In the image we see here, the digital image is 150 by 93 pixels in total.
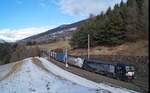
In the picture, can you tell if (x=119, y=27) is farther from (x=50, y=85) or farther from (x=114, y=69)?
(x=50, y=85)

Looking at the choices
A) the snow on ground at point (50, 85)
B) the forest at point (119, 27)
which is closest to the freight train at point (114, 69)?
the snow on ground at point (50, 85)

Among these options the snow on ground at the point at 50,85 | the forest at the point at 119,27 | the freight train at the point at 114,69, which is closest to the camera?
the snow on ground at the point at 50,85

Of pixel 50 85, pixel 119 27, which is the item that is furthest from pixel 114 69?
pixel 119 27

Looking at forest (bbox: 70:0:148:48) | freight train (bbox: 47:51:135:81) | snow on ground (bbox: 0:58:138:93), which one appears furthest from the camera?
forest (bbox: 70:0:148:48)

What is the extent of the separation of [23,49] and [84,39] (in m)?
79.4

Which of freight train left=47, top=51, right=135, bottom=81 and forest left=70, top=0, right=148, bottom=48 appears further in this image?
forest left=70, top=0, right=148, bottom=48

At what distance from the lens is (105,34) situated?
102062mm

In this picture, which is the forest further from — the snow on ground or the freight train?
the snow on ground

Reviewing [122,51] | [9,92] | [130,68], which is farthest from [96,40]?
[9,92]

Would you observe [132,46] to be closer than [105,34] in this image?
Yes

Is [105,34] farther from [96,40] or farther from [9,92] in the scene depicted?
[9,92]

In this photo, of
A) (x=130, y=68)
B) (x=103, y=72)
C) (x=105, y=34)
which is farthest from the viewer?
(x=105, y=34)

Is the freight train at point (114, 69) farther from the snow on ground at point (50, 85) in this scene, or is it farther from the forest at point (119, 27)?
the forest at point (119, 27)

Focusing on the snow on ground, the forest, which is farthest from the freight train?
the forest
